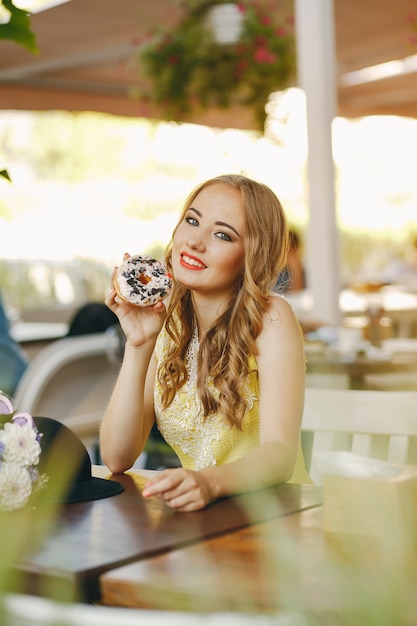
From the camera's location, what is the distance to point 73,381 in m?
3.66

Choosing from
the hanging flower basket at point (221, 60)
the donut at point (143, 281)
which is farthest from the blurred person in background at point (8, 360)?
the hanging flower basket at point (221, 60)

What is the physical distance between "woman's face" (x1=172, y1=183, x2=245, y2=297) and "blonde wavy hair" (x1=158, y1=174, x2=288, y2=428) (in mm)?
17

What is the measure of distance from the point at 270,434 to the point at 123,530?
0.49 meters

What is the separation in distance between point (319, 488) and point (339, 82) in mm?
Result: 6623

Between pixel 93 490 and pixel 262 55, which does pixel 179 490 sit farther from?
pixel 262 55

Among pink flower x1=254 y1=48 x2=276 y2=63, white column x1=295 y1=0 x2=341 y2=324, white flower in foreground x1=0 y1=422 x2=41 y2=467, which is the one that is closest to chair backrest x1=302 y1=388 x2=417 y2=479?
white flower in foreground x1=0 y1=422 x2=41 y2=467

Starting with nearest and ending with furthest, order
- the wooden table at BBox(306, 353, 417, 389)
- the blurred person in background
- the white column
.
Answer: the wooden table at BBox(306, 353, 417, 389), the blurred person in background, the white column

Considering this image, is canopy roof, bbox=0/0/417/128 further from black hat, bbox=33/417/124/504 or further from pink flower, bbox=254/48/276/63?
black hat, bbox=33/417/124/504

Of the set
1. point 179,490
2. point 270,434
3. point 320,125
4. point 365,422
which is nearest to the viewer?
point 179,490

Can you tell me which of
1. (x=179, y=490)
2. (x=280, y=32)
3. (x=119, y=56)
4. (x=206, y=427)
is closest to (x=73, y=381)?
(x=206, y=427)

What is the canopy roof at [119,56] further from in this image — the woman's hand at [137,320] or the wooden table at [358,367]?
the woman's hand at [137,320]

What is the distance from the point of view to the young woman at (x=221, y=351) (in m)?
1.73

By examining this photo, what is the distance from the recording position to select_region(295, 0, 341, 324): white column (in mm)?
4324

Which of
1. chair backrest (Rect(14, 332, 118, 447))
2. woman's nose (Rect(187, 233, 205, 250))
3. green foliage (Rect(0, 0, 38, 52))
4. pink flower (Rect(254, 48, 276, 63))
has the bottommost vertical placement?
chair backrest (Rect(14, 332, 118, 447))
